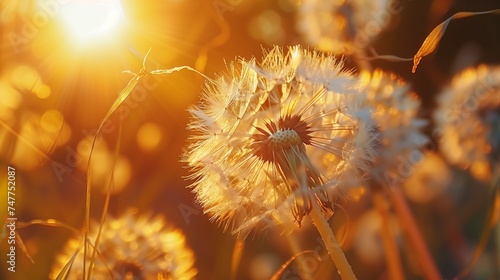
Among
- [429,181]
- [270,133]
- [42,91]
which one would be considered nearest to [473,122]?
[429,181]

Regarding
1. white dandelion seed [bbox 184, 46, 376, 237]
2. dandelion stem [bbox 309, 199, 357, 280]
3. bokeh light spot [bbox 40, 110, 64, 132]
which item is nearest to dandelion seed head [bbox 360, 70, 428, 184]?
white dandelion seed [bbox 184, 46, 376, 237]

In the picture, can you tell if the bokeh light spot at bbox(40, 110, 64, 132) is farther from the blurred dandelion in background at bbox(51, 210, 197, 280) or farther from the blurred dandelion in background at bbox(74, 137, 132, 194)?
the blurred dandelion in background at bbox(51, 210, 197, 280)

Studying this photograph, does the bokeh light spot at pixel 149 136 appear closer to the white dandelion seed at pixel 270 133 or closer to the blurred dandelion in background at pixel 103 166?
the blurred dandelion in background at pixel 103 166

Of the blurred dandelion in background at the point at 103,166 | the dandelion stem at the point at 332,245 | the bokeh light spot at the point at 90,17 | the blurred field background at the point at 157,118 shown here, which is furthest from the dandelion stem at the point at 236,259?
the bokeh light spot at the point at 90,17

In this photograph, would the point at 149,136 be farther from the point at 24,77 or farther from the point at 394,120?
the point at 394,120

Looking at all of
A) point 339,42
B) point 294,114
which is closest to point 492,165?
point 339,42

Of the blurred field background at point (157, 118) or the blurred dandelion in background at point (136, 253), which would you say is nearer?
the blurred dandelion in background at point (136, 253)

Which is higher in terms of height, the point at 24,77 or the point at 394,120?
the point at 24,77
